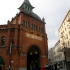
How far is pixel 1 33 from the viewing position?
26484mm

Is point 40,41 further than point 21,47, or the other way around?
point 40,41

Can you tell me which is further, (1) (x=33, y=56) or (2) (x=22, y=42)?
(1) (x=33, y=56)

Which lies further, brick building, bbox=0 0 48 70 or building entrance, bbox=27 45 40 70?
building entrance, bbox=27 45 40 70

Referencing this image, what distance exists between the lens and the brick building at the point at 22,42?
80.5 ft

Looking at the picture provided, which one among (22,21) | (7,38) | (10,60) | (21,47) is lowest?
(10,60)

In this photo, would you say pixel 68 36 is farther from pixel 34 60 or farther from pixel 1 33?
pixel 1 33

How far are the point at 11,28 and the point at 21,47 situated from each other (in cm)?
481

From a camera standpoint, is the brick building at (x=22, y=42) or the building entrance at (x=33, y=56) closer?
the brick building at (x=22, y=42)

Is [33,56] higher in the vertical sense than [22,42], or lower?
lower

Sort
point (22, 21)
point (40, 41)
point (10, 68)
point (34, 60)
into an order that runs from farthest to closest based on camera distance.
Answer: point (34, 60)
point (40, 41)
point (22, 21)
point (10, 68)

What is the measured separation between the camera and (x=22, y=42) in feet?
86.1

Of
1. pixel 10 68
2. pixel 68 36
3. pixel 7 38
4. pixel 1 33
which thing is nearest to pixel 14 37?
pixel 7 38

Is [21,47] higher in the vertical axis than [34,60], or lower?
higher

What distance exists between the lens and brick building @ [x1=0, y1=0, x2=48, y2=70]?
2455 centimetres
